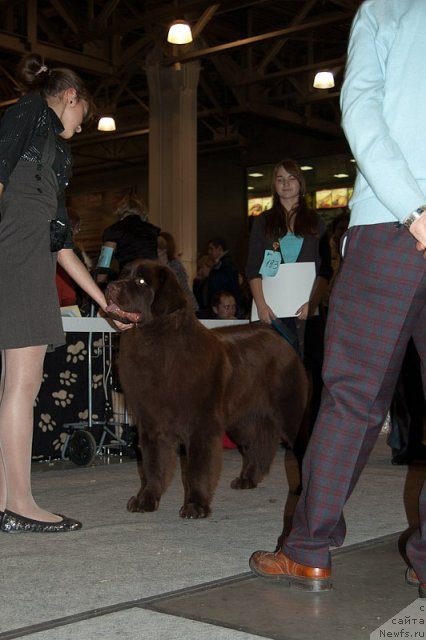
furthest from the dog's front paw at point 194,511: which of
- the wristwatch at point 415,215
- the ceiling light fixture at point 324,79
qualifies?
the ceiling light fixture at point 324,79

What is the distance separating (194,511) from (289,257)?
1577 millimetres

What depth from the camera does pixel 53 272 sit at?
129 inches

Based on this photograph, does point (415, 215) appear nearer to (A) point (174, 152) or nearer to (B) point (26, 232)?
(B) point (26, 232)

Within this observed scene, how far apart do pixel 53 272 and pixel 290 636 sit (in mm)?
1739

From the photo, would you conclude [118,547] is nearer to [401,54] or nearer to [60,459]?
[401,54]

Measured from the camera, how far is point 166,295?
12.3 ft

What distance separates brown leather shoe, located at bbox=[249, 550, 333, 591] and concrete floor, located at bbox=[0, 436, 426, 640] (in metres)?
0.03

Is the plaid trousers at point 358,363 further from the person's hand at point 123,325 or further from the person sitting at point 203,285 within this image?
the person sitting at point 203,285

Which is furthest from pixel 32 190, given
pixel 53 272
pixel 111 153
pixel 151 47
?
pixel 111 153

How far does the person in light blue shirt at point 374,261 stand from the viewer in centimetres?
210

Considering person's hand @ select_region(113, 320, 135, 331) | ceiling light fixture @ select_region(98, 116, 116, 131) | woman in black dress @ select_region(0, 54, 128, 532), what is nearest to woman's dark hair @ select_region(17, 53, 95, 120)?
woman in black dress @ select_region(0, 54, 128, 532)

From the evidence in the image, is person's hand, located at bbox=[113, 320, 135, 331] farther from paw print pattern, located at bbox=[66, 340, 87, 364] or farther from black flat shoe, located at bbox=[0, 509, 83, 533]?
paw print pattern, located at bbox=[66, 340, 87, 364]

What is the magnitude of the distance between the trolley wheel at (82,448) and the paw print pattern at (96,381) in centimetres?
51

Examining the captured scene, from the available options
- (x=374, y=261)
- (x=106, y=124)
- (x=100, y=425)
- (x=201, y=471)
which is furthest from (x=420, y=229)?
(x=106, y=124)
